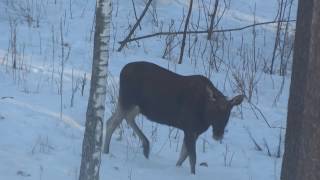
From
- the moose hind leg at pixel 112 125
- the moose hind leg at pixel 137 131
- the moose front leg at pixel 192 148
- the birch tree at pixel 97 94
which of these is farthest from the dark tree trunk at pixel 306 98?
the moose hind leg at pixel 112 125

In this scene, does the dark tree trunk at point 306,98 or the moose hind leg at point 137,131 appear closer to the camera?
the dark tree trunk at point 306,98

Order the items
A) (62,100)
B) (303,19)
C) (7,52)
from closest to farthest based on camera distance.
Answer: (303,19) < (62,100) < (7,52)

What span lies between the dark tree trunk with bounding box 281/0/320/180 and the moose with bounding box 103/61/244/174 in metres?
2.09

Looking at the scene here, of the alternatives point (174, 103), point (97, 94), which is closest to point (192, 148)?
point (174, 103)

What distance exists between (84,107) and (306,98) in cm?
479

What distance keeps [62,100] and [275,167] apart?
2.97 meters

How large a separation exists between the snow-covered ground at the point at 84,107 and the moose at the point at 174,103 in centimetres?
32

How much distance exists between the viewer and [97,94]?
740 centimetres

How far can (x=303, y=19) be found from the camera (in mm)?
6871

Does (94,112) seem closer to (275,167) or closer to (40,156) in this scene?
(40,156)

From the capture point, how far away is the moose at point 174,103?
9148 millimetres

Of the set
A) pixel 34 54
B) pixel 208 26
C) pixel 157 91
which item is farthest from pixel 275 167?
pixel 208 26

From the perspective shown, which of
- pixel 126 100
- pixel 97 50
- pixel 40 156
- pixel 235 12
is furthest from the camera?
pixel 235 12

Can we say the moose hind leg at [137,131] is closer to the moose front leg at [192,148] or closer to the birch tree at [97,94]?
the moose front leg at [192,148]
